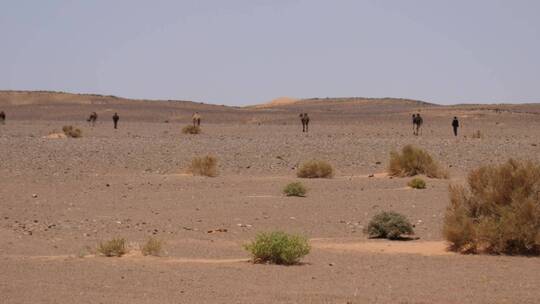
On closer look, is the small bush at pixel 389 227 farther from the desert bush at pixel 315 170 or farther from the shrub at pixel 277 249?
the desert bush at pixel 315 170

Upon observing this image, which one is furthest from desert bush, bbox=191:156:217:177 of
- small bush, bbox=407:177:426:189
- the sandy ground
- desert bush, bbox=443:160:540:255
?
desert bush, bbox=443:160:540:255

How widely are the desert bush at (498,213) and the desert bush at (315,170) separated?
1646 cm

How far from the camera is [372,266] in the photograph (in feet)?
54.2

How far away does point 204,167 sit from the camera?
36.3 m

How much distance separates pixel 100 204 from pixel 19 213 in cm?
288

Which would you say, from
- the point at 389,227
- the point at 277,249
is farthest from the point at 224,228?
the point at 277,249

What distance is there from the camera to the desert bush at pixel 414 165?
114ft

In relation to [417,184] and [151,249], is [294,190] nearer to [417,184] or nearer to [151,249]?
[417,184]

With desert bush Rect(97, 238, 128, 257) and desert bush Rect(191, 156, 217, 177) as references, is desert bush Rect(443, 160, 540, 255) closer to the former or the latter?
desert bush Rect(97, 238, 128, 257)

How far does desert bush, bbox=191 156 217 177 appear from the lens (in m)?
36.2

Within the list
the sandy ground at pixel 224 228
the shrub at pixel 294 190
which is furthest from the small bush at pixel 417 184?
the shrub at pixel 294 190

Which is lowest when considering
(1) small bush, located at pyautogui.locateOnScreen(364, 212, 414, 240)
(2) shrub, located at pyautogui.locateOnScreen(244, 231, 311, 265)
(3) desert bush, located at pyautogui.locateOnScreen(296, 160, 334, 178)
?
(3) desert bush, located at pyautogui.locateOnScreen(296, 160, 334, 178)

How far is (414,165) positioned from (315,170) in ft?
A: 10.8

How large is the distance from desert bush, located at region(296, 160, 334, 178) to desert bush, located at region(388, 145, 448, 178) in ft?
7.04
